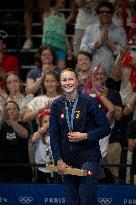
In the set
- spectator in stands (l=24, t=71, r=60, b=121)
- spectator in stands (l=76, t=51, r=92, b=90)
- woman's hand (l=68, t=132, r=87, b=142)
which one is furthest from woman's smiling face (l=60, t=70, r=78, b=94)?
spectator in stands (l=76, t=51, r=92, b=90)

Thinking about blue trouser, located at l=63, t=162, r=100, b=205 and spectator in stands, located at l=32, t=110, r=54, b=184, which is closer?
blue trouser, located at l=63, t=162, r=100, b=205

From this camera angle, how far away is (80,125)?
8.42 meters

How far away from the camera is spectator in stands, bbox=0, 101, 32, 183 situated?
34.9 feet

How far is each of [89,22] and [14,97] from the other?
2369mm

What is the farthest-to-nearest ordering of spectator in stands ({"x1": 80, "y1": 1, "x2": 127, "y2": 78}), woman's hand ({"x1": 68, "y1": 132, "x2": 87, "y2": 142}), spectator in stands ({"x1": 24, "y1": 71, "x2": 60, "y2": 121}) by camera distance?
spectator in stands ({"x1": 80, "y1": 1, "x2": 127, "y2": 78}), spectator in stands ({"x1": 24, "y1": 71, "x2": 60, "y2": 121}), woman's hand ({"x1": 68, "y1": 132, "x2": 87, "y2": 142})

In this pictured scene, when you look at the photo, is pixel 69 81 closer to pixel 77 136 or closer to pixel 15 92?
pixel 77 136

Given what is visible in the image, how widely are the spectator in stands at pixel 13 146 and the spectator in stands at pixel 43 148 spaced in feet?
0.51

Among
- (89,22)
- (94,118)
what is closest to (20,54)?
(89,22)

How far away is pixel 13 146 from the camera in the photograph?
35.0 feet

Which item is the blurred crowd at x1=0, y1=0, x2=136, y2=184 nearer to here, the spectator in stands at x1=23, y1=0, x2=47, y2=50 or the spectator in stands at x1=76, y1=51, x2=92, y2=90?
the spectator in stands at x1=76, y1=51, x2=92, y2=90

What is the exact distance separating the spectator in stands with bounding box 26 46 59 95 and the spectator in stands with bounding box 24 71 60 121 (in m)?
0.37

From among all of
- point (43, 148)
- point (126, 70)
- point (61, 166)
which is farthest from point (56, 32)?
point (61, 166)

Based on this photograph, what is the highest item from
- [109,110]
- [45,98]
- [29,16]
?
[29,16]

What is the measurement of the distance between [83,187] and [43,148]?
90.3 inches
